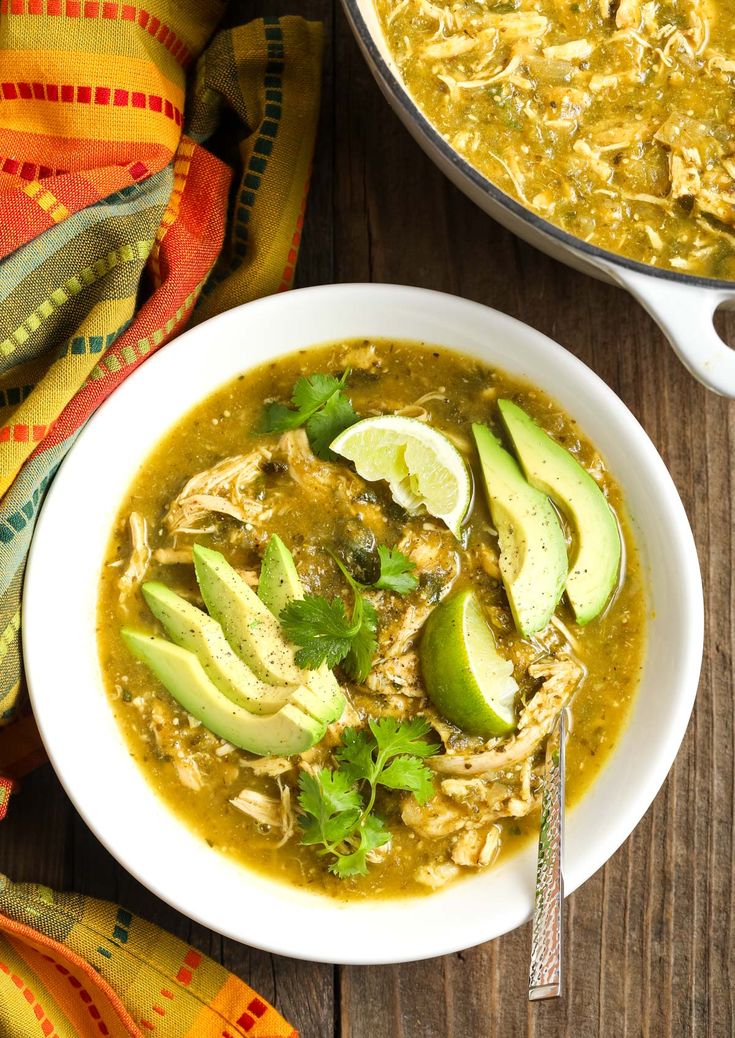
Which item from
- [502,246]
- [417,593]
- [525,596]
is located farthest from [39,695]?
[502,246]

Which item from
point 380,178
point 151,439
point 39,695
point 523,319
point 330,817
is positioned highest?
point 380,178

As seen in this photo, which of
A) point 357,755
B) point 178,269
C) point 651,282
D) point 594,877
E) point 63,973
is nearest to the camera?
point 651,282

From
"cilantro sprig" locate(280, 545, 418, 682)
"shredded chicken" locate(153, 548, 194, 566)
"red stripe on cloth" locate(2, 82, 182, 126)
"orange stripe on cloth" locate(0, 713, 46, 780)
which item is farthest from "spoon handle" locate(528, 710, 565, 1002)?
"red stripe on cloth" locate(2, 82, 182, 126)

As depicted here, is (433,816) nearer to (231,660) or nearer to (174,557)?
(231,660)

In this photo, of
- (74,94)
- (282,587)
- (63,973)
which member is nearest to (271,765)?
(282,587)

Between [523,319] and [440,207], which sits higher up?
[440,207]

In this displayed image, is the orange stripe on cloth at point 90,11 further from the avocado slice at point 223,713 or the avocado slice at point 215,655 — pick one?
the avocado slice at point 223,713

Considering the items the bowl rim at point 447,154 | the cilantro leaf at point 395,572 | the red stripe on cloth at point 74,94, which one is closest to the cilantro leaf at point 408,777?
the cilantro leaf at point 395,572

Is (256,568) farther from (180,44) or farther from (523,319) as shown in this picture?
(180,44)
